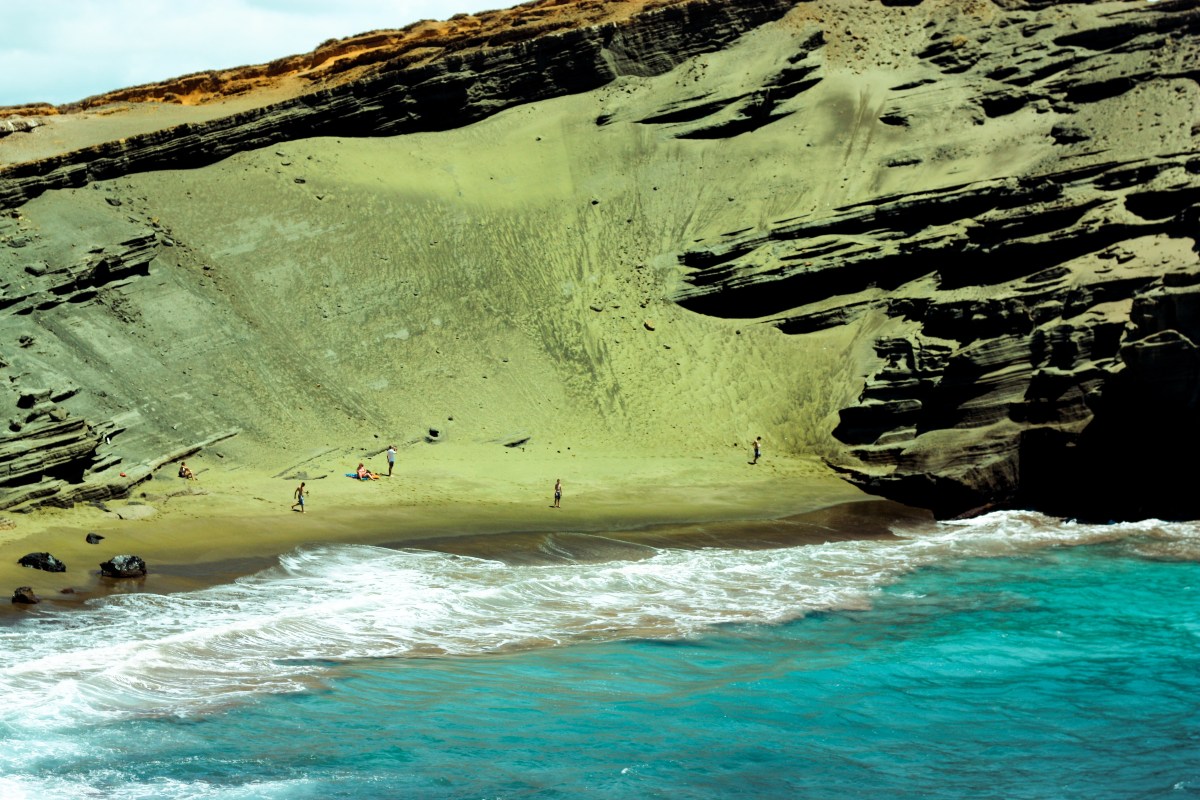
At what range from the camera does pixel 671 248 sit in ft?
128

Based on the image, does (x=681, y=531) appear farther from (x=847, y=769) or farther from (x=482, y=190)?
(x=482, y=190)

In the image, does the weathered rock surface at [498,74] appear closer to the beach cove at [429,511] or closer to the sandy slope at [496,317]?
the sandy slope at [496,317]

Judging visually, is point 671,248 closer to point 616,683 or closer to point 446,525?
point 446,525

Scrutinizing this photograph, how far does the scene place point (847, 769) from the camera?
13195 mm

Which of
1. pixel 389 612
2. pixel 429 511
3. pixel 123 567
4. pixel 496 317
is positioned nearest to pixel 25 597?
pixel 123 567

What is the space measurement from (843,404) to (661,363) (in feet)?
18.1

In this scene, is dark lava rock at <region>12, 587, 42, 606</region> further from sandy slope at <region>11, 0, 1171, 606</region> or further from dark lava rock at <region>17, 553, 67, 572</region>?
sandy slope at <region>11, 0, 1171, 606</region>

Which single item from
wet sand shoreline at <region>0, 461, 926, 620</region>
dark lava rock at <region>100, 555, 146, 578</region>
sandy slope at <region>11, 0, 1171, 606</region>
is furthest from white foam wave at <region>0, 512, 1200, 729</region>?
sandy slope at <region>11, 0, 1171, 606</region>

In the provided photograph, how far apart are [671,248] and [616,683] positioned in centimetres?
2447

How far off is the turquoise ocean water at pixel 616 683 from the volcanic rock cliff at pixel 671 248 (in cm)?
647

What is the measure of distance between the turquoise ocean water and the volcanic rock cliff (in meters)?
6.47

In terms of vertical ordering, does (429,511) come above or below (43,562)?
below

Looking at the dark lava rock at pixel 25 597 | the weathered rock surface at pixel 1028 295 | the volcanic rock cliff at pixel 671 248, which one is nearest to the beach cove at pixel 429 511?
the dark lava rock at pixel 25 597

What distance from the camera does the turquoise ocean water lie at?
1277 cm
